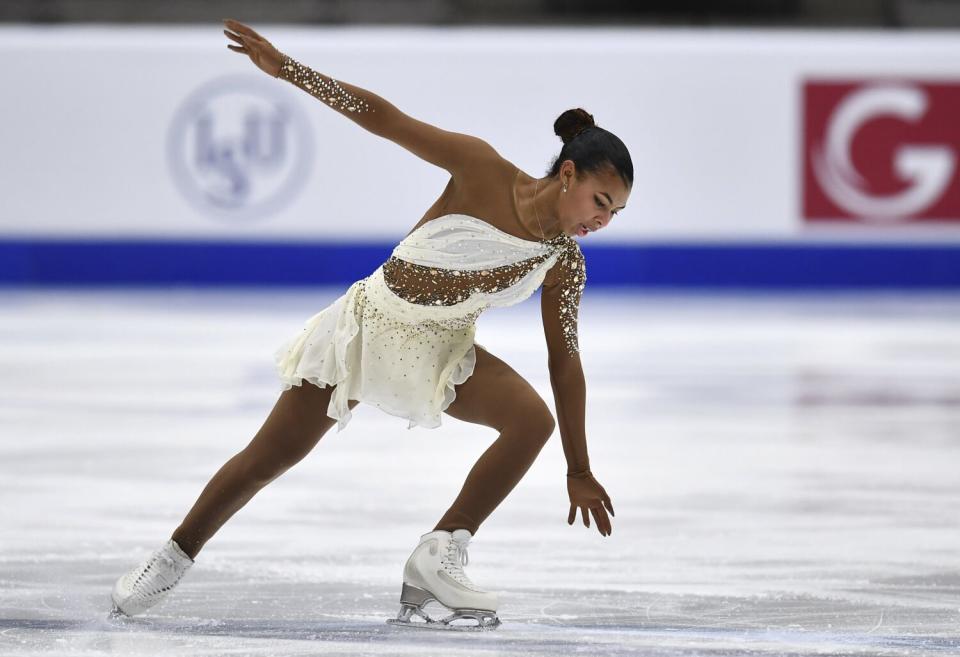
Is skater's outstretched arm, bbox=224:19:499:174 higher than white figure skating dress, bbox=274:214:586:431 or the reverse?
higher

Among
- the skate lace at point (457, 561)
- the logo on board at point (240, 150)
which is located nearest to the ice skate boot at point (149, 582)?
the skate lace at point (457, 561)

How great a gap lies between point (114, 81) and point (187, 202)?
3.26 ft

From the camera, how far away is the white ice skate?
269cm

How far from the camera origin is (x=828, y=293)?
10445mm

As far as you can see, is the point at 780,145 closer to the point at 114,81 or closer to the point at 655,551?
the point at 114,81

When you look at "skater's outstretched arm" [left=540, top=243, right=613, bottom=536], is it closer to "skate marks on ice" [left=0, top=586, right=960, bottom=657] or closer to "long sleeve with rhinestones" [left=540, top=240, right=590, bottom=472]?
"long sleeve with rhinestones" [left=540, top=240, right=590, bottom=472]

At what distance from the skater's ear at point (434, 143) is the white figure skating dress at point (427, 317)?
10 centimetres

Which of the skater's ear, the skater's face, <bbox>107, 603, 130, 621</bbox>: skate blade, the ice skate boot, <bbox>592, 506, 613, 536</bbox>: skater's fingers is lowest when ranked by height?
<bbox>107, 603, 130, 621</bbox>: skate blade

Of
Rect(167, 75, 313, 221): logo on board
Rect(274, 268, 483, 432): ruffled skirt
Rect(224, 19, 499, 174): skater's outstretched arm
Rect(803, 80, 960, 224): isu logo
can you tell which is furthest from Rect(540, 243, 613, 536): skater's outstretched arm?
Rect(803, 80, 960, 224): isu logo

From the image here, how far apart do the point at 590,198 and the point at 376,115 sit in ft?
1.26

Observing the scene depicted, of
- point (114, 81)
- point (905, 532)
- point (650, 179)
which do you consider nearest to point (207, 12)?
point (114, 81)

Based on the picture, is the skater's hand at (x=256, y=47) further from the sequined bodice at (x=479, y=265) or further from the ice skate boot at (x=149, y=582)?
the ice skate boot at (x=149, y=582)

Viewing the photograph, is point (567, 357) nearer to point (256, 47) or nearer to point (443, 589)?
point (443, 589)

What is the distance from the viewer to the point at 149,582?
9.01 feet
